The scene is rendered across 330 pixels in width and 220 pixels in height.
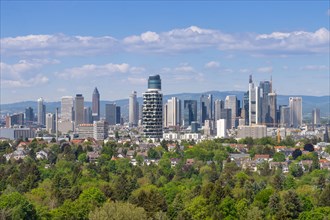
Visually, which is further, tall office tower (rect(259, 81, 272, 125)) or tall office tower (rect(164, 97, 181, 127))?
tall office tower (rect(164, 97, 181, 127))

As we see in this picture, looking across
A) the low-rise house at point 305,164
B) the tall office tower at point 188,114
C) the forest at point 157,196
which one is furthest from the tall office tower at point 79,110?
the forest at point 157,196

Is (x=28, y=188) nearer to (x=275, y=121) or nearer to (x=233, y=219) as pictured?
(x=233, y=219)

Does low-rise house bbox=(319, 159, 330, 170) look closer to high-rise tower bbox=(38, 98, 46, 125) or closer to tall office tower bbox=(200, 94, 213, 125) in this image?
tall office tower bbox=(200, 94, 213, 125)

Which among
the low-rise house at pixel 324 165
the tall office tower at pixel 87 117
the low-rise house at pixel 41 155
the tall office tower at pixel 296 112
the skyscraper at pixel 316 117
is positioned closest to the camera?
the low-rise house at pixel 324 165

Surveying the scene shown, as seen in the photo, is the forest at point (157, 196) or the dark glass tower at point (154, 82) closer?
the forest at point (157, 196)

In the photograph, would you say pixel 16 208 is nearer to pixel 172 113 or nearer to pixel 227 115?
pixel 227 115

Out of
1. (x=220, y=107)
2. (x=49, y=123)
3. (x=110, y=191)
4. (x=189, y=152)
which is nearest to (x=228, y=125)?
(x=220, y=107)

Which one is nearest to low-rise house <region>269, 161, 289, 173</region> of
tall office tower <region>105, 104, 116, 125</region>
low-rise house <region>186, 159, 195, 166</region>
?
low-rise house <region>186, 159, 195, 166</region>

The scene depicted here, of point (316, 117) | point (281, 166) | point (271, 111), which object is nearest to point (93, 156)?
point (281, 166)

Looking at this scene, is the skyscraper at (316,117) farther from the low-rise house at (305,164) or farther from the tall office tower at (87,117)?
the low-rise house at (305,164)
